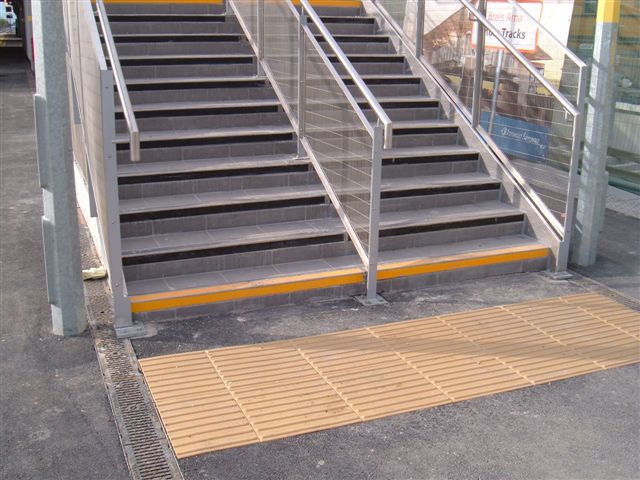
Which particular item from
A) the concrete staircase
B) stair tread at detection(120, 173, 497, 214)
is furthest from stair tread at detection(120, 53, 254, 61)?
stair tread at detection(120, 173, 497, 214)

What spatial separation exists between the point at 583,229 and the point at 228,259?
2.97 m

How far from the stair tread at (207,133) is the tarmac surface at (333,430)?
163 centimetres

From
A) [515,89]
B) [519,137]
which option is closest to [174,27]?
[515,89]

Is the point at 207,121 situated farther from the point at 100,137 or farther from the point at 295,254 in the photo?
the point at 100,137

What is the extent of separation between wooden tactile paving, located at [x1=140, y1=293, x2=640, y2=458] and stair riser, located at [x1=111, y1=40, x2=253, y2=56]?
3982 mm

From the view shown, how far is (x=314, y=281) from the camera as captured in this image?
5.42 meters

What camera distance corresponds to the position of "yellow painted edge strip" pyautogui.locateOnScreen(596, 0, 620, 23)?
227 inches

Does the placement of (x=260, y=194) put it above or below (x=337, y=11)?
below

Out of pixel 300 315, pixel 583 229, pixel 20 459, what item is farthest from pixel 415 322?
pixel 20 459

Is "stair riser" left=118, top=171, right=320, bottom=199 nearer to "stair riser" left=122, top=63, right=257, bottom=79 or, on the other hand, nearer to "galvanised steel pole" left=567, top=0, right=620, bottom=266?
"stair riser" left=122, top=63, right=257, bottom=79

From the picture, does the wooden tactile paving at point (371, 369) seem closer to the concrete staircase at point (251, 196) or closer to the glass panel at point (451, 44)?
the concrete staircase at point (251, 196)

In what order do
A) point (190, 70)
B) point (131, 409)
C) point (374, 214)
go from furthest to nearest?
1. point (190, 70)
2. point (374, 214)
3. point (131, 409)

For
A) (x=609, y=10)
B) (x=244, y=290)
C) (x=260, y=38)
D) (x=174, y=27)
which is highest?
(x=609, y=10)

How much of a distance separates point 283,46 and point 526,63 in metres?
2.17
